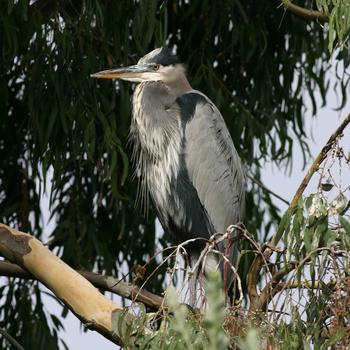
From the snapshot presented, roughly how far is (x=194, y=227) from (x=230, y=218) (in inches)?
5.3

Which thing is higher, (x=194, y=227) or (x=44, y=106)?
(x=44, y=106)

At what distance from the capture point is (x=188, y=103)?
3199 mm

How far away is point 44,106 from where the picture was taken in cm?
321

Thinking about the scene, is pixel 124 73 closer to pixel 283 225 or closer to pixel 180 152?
pixel 180 152

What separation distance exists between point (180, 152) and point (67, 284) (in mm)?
1002

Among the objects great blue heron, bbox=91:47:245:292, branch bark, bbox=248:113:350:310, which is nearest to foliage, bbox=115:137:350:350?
branch bark, bbox=248:113:350:310

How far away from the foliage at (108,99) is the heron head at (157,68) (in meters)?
0.05

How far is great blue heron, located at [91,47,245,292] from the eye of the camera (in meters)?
3.13

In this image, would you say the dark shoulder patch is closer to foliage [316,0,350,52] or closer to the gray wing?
the gray wing

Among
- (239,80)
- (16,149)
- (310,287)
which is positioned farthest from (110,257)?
(310,287)

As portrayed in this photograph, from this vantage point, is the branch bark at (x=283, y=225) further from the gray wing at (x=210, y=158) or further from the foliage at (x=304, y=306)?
the gray wing at (x=210, y=158)

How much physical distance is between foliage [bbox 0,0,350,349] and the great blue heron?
80 mm

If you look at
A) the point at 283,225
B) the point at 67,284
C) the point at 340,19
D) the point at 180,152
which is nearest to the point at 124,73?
the point at 180,152

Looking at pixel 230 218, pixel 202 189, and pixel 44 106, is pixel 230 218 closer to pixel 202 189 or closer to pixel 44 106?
pixel 202 189
